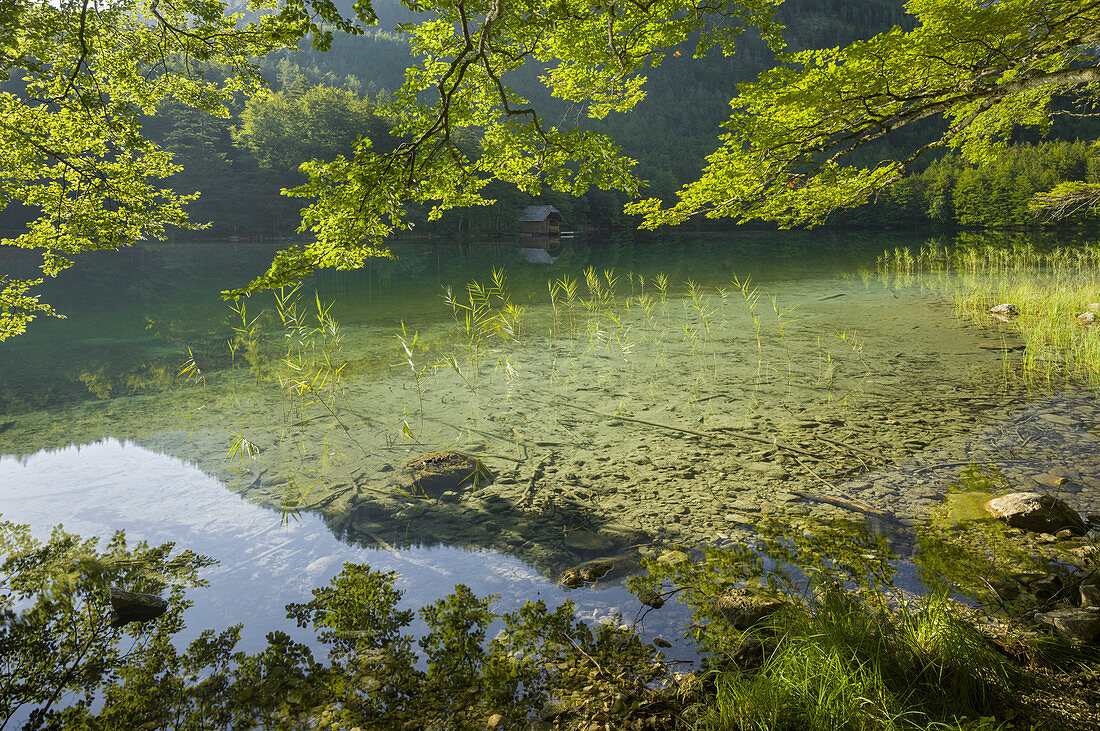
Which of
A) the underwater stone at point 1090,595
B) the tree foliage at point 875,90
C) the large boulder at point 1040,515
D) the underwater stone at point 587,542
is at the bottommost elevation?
the large boulder at point 1040,515

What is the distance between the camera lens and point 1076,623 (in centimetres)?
253

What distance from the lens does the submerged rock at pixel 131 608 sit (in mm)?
3336

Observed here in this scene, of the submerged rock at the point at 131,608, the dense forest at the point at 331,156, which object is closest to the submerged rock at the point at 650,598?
the submerged rock at the point at 131,608

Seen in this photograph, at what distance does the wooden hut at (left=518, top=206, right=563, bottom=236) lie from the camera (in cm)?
5619

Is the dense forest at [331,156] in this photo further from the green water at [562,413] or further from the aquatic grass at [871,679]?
the aquatic grass at [871,679]

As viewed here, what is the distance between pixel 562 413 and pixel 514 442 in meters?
1.03

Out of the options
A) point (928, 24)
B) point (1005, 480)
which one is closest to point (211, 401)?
point (1005, 480)

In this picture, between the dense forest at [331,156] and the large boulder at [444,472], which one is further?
the dense forest at [331,156]

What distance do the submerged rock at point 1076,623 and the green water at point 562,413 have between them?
4.19ft

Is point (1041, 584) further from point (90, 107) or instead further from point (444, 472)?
point (90, 107)

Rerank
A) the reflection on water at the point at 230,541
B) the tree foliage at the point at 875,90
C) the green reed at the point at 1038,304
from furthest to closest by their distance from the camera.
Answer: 1. the green reed at the point at 1038,304
2. the tree foliage at the point at 875,90
3. the reflection on water at the point at 230,541

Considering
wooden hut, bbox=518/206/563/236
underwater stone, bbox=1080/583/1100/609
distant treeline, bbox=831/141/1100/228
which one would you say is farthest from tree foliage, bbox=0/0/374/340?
distant treeline, bbox=831/141/1100/228

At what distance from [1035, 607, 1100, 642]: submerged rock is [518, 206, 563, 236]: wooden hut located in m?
55.4

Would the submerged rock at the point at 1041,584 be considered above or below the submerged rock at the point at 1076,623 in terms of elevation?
below
